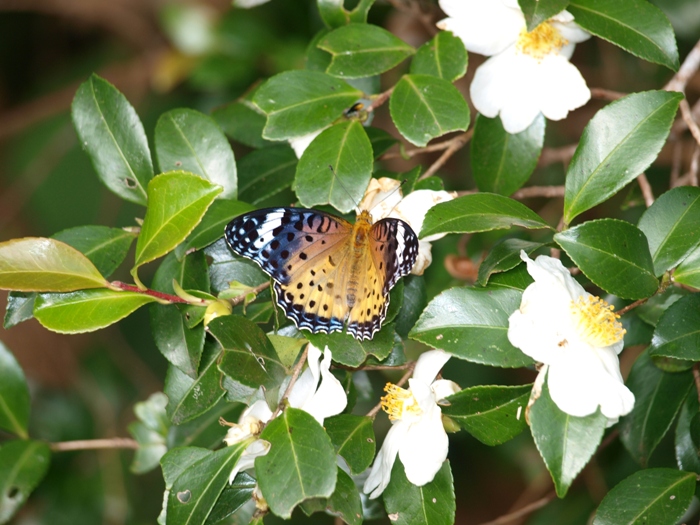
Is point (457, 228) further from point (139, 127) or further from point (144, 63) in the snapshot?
point (144, 63)

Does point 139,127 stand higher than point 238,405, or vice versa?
point 139,127

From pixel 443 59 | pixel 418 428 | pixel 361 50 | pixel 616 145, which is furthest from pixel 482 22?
pixel 418 428

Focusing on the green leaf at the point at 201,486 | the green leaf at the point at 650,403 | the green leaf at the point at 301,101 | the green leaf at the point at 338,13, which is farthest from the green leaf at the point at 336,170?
the green leaf at the point at 650,403

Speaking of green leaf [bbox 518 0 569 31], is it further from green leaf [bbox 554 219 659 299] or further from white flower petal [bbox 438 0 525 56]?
green leaf [bbox 554 219 659 299]

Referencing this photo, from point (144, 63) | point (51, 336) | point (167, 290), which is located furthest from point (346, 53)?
point (51, 336)

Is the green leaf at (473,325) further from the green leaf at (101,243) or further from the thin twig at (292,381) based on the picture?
the green leaf at (101,243)

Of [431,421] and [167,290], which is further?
[167,290]
